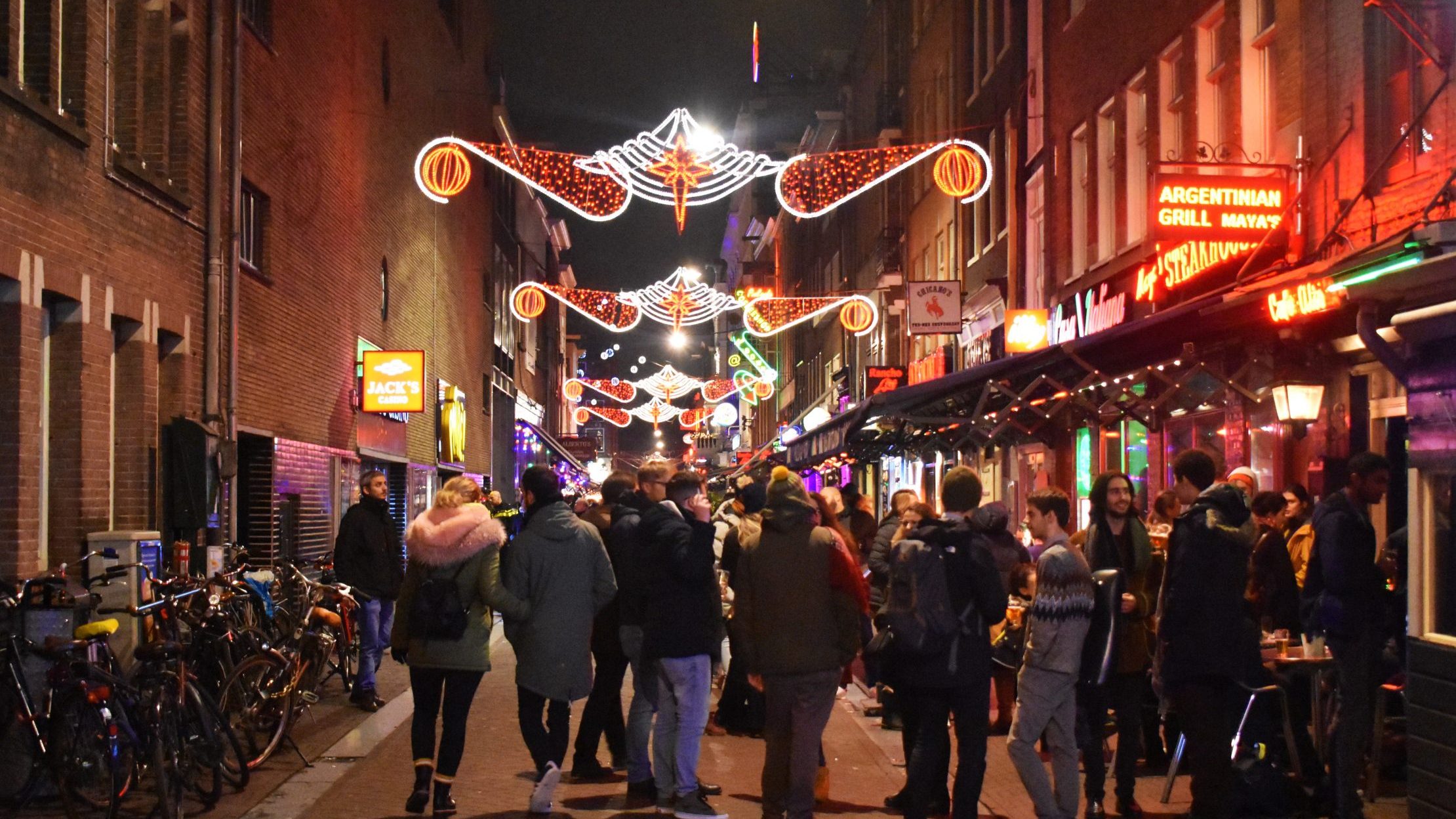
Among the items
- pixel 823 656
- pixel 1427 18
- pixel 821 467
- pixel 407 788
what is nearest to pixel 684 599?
pixel 823 656

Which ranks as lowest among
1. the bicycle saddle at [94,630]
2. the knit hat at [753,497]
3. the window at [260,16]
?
the bicycle saddle at [94,630]

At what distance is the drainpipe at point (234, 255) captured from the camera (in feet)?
51.6

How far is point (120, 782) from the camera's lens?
776cm

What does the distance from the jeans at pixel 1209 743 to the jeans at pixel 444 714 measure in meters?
3.69

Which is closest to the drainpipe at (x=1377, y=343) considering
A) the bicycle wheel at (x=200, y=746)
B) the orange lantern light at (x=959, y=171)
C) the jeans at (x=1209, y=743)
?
the jeans at (x=1209, y=743)

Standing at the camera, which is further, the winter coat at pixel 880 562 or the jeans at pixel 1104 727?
the winter coat at pixel 880 562

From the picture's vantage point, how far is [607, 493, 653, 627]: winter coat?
28.1 feet

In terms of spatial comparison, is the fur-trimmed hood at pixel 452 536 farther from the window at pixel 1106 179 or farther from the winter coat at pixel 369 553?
the window at pixel 1106 179

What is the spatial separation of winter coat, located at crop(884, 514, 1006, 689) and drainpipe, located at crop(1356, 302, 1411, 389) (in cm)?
188

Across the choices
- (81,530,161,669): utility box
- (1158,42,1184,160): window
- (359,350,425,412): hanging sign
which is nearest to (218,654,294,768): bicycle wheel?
(81,530,161,669): utility box

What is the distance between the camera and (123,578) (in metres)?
10.3

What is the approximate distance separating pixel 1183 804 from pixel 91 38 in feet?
31.6

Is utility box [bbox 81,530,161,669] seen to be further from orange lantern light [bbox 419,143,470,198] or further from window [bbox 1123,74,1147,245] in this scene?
window [bbox 1123,74,1147,245]

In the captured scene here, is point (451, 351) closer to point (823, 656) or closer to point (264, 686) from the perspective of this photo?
point (264, 686)
